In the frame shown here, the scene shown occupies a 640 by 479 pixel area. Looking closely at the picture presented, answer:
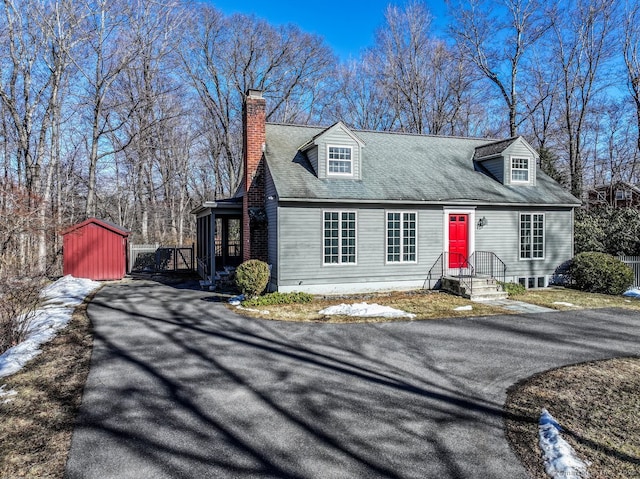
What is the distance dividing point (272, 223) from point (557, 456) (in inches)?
437

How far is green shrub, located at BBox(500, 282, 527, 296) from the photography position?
578 inches

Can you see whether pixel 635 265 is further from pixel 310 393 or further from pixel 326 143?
pixel 310 393

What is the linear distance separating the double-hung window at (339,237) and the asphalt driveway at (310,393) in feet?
14.0

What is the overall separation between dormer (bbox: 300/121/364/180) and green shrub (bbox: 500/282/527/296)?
6743mm

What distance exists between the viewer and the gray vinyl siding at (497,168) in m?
16.8

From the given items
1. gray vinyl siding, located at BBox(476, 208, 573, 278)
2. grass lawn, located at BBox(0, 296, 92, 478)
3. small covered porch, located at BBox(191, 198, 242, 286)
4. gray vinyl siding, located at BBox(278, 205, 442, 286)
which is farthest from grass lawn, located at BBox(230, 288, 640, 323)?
small covered porch, located at BBox(191, 198, 242, 286)

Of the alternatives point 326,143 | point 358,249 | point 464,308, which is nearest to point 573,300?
point 464,308

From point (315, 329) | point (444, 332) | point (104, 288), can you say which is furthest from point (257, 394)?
point (104, 288)

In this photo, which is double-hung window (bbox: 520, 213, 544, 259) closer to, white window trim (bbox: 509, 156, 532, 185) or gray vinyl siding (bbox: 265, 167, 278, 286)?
white window trim (bbox: 509, 156, 532, 185)

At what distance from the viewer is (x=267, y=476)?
3.75 metres

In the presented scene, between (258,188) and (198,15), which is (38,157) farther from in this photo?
(198,15)

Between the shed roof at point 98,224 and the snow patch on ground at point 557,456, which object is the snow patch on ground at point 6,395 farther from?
the shed roof at point 98,224

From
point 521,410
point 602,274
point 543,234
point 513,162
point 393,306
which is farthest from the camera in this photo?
point 513,162

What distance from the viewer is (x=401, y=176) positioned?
15523mm
